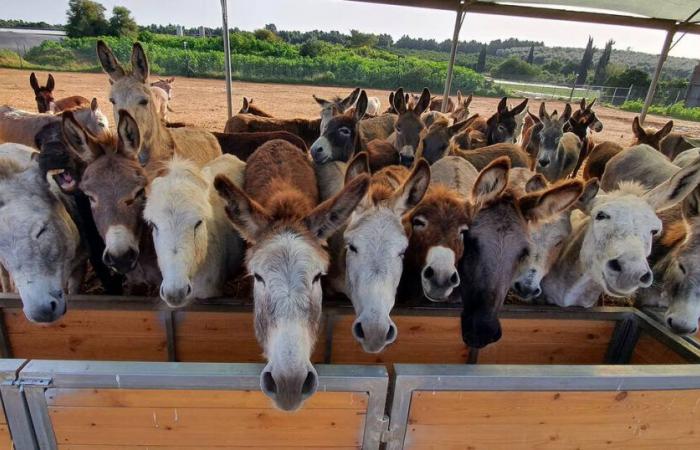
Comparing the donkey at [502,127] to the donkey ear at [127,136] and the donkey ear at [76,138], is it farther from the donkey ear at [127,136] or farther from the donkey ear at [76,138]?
the donkey ear at [76,138]

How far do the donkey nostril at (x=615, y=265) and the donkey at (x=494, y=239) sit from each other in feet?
1.66

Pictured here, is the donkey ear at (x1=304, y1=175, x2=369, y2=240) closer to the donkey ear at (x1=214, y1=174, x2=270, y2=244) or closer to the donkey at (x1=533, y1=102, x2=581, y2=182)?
the donkey ear at (x1=214, y1=174, x2=270, y2=244)

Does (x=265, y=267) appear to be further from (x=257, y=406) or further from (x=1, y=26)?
(x=1, y=26)

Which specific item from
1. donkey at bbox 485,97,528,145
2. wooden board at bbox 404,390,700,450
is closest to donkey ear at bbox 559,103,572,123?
donkey at bbox 485,97,528,145

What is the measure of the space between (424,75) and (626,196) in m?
41.3

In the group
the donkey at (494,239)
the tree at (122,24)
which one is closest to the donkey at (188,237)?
the donkey at (494,239)

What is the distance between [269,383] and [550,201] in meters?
2.37

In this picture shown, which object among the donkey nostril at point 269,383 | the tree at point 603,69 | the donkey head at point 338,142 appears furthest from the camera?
the tree at point 603,69

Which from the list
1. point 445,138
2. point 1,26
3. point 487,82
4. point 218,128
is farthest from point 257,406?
point 1,26

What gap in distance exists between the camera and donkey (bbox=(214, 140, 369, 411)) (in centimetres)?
183

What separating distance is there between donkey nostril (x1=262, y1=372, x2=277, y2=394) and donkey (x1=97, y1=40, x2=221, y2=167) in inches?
132

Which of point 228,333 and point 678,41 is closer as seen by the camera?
point 228,333

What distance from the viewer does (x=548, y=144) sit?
842cm

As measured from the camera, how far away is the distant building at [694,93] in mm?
39375
